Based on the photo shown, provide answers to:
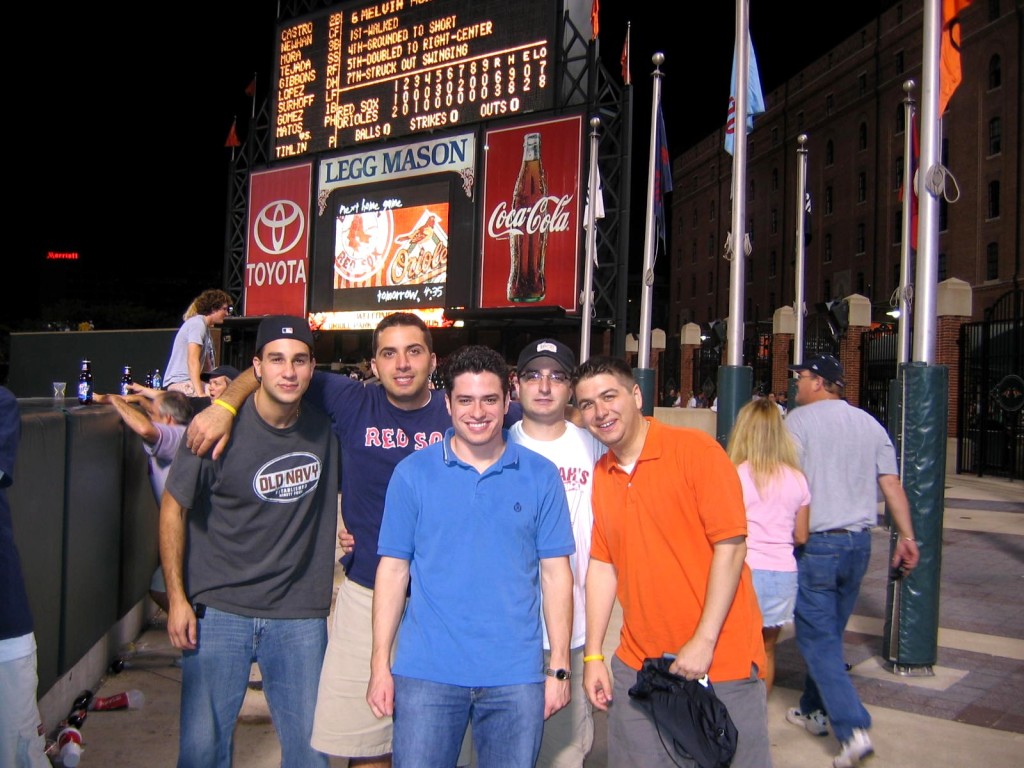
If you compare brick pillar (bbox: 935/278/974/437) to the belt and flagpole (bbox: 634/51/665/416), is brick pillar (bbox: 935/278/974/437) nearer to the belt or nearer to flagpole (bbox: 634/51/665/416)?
flagpole (bbox: 634/51/665/416)

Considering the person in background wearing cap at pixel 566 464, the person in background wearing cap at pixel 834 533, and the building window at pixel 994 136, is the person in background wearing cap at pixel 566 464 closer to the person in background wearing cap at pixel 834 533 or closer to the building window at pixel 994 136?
the person in background wearing cap at pixel 834 533

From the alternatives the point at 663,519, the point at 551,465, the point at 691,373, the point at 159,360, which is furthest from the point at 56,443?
the point at 691,373

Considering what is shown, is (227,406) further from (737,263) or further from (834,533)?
(737,263)

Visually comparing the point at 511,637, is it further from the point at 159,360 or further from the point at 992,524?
the point at 992,524

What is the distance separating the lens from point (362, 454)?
368 centimetres

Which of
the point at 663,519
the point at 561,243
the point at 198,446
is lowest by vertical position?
the point at 663,519

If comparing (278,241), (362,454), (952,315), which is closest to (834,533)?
(362,454)

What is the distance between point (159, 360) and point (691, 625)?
10586 millimetres

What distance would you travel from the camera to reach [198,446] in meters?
3.26

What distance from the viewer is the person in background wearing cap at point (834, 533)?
14.8 feet

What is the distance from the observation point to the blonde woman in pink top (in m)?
4.69

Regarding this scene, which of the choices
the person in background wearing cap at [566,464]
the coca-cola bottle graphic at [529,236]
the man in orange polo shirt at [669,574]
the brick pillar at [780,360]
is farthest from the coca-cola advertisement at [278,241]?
the man in orange polo shirt at [669,574]

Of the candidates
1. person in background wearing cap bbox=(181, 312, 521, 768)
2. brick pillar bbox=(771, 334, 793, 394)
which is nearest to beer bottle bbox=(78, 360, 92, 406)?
person in background wearing cap bbox=(181, 312, 521, 768)

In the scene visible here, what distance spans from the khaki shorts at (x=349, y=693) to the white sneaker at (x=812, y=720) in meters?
2.63
